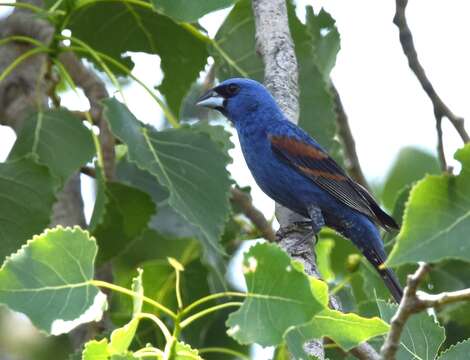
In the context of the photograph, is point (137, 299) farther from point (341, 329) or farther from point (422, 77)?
point (422, 77)

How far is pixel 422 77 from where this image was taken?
4.04 m

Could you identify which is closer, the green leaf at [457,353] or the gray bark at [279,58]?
the green leaf at [457,353]

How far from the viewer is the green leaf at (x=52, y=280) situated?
268cm

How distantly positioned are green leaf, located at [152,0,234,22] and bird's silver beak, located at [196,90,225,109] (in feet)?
4.38

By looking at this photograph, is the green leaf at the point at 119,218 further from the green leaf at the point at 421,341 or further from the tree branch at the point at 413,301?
the tree branch at the point at 413,301

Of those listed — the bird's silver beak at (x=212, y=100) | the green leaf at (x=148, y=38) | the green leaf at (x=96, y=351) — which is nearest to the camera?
the green leaf at (x=96, y=351)

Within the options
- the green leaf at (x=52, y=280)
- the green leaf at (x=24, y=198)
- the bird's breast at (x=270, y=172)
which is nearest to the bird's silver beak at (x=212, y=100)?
the bird's breast at (x=270, y=172)

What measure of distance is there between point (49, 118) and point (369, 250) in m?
1.61

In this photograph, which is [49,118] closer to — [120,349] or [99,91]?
[99,91]

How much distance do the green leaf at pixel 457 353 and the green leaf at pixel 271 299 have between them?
0.83 metres

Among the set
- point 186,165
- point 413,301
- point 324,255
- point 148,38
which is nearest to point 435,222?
point 413,301

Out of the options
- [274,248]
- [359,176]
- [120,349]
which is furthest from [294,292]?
[359,176]

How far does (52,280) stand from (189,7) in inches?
70.3

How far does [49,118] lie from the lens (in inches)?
180
